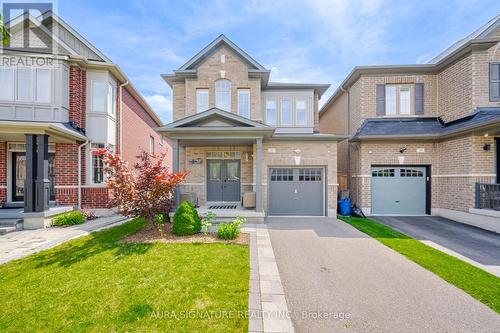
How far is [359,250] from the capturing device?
20.7 feet

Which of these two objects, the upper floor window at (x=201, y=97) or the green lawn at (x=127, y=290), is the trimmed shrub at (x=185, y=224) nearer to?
the green lawn at (x=127, y=290)

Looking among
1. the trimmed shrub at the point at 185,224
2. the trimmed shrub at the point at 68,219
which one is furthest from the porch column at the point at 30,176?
the trimmed shrub at the point at 185,224

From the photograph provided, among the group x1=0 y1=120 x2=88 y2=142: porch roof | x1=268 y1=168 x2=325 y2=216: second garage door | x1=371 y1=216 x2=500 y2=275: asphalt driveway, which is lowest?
x1=371 y1=216 x2=500 y2=275: asphalt driveway

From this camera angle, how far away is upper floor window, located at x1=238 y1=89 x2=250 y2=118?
12.0 meters

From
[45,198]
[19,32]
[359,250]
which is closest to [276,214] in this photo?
[359,250]

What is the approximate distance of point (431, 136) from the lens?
1068cm

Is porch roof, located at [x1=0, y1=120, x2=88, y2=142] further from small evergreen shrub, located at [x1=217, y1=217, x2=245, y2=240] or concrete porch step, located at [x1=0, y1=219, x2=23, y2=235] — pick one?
small evergreen shrub, located at [x1=217, y1=217, x2=245, y2=240]

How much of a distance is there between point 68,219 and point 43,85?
608 centimetres

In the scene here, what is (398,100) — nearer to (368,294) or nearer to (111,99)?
(368,294)

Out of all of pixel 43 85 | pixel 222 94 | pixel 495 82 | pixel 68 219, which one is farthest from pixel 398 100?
pixel 43 85

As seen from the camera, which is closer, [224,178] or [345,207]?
[345,207]

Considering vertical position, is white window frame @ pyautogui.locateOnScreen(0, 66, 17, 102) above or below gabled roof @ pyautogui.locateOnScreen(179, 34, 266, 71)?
below

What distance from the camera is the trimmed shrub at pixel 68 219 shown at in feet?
28.7

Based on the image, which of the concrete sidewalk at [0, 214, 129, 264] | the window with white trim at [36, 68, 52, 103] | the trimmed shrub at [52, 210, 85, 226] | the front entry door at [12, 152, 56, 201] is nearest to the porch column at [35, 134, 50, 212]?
the trimmed shrub at [52, 210, 85, 226]
